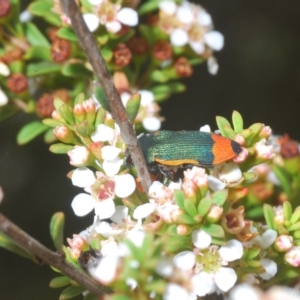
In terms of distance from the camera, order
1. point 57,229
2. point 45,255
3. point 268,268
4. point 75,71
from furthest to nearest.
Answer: point 75,71 → point 268,268 → point 57,229 → point 45,255

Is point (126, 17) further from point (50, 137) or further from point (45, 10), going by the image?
point (50, 137)

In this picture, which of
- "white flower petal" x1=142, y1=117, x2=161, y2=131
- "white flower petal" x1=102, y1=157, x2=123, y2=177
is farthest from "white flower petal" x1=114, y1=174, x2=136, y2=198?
"white flower petal" x1=142, y1=117, x2=161, y2=131

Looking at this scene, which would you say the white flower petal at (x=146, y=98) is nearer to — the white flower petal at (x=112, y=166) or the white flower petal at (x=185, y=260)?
the white flower petal at (x=112, y=166)

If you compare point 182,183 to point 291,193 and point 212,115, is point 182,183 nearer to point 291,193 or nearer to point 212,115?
point 291,193

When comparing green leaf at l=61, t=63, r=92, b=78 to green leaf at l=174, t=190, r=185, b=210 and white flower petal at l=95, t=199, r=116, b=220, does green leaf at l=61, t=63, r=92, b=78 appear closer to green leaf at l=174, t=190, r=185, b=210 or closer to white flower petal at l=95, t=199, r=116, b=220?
white flower petal at l=95, t=199, r=116, b=220

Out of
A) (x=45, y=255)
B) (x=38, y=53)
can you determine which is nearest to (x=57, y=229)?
Answer: (x=45, y=255)

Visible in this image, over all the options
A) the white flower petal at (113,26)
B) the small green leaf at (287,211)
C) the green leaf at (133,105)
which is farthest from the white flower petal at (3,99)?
the small green leaf at (287,211)
